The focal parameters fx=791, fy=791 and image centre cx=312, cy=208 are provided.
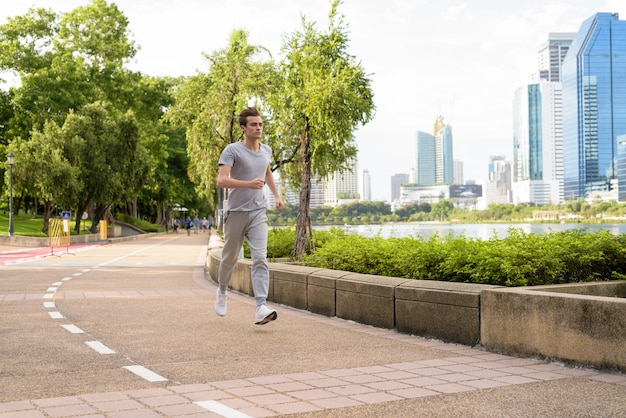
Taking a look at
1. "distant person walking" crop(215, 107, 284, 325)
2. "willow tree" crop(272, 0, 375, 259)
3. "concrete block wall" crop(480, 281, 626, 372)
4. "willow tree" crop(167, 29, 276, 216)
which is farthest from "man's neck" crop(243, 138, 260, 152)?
"willow tree" crop(167, 29, 276, 216)

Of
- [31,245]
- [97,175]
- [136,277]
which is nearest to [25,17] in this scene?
[97,175]

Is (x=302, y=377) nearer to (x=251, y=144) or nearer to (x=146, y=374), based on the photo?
(x=146, y=374)

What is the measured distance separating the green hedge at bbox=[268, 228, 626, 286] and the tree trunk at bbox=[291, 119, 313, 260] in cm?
671

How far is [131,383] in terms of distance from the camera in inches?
202

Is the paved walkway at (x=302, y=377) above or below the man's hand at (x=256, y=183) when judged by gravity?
below

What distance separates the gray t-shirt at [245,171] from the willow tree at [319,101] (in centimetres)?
744

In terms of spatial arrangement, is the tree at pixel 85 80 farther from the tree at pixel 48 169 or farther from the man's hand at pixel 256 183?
the man's hand at pixel 256 183

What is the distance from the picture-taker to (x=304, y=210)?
16.1m

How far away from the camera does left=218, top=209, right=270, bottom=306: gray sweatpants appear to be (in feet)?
25.1

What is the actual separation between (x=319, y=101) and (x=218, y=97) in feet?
39.3

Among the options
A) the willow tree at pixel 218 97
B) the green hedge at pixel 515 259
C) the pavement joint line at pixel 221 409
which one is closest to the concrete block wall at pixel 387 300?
the green hedge at pixel 515 259

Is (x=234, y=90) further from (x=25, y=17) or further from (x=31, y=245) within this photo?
(x=25, y=17)

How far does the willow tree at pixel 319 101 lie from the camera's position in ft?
50.3

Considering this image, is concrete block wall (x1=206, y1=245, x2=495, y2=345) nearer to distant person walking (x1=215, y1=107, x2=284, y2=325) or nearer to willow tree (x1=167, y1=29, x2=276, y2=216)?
distant person walking (x1=215, y1=107, x2=284, y2=325)
